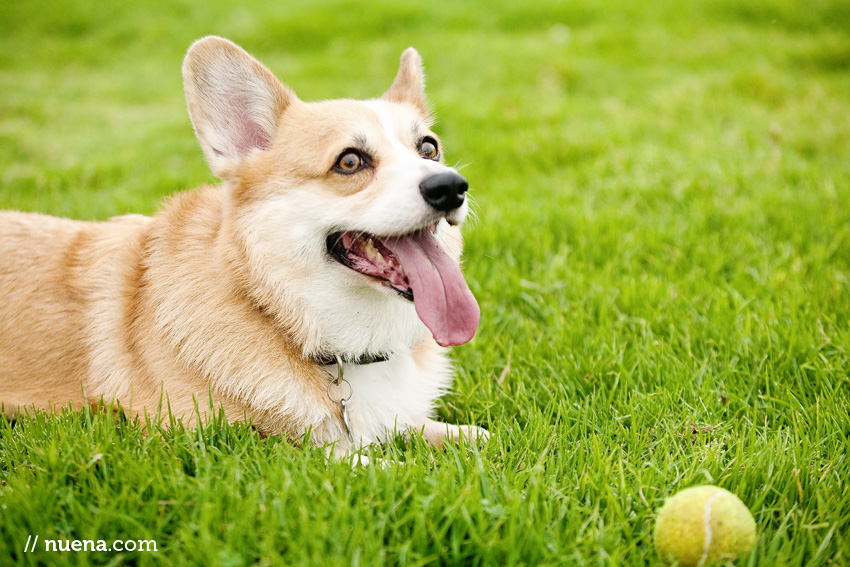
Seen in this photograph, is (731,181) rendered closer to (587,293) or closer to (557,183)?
(557,183)

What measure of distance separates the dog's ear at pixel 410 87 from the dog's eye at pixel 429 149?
339 mm

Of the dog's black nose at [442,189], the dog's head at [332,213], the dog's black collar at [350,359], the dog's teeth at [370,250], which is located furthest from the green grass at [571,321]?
the dog's black nose at [442,189]

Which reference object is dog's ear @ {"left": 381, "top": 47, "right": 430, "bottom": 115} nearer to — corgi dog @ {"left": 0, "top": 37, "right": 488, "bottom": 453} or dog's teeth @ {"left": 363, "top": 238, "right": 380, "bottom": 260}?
corgi dog @ {"left": 0, "top": 37, "right": 488, "bottom": 453}

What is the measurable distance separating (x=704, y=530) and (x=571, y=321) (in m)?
1.66

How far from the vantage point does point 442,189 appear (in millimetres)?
2338

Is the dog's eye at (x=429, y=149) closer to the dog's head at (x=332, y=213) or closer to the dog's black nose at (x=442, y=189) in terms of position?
the dog's head at (x=332, y=213)

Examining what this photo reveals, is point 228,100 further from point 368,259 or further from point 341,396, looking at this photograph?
point 341,396

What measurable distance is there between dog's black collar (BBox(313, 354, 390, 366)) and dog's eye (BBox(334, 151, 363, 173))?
0.72 metres

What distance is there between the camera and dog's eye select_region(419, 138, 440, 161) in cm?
281

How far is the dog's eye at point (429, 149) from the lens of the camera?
2807 mm

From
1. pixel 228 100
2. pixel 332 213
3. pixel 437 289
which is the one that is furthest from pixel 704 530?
pixel 228 100

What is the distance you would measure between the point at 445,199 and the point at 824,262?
262cm

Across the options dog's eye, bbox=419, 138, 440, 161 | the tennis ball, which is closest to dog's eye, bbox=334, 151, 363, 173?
dog's eye, bbox=419, 138, 440, 161

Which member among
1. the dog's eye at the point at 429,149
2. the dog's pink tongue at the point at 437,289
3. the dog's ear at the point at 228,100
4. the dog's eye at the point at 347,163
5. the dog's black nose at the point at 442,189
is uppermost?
the dog's ear at the point at 228,100
